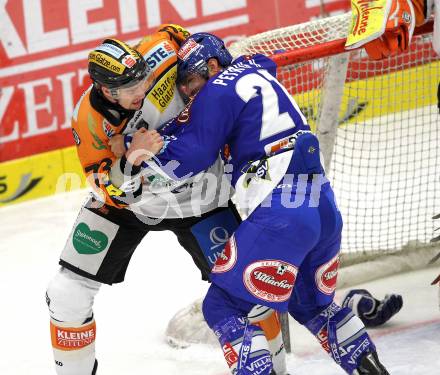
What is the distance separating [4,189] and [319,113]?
8.05ft

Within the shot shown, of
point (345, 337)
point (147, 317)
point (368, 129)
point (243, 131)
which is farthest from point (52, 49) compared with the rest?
point (345, 337)

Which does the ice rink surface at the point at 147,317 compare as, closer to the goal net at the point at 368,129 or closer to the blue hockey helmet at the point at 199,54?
the goal net at the point at 368,129

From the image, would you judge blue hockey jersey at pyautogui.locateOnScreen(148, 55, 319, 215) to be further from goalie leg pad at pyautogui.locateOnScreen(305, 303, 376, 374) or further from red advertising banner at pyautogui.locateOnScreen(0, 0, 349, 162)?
red advertising banner at pyautogui.locateOnScreen(0, 0, 349, 162)

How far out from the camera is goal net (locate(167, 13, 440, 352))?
13.6ft

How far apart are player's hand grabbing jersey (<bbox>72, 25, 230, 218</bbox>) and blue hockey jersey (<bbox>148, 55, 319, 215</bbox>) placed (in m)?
0.19

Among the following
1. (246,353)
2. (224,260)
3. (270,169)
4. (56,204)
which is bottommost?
(56,204)

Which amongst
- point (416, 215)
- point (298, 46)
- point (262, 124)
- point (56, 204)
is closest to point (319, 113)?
point (298, 46)

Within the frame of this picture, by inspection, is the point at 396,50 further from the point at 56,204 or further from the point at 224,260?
the point at 56,204

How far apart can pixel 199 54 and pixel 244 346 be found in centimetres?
91

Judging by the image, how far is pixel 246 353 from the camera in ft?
10.2

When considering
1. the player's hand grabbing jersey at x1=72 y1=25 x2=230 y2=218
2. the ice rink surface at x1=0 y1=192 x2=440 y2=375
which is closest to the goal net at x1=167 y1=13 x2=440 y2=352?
the ice rink surface at x1=0 y1=192 x2=440 y2=375

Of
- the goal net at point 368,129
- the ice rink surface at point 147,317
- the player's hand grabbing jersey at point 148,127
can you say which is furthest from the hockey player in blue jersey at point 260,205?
the goal net at point 368,129

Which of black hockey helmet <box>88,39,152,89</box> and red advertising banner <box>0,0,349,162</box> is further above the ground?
black hockey helmet <box>88,39,152,89</box>

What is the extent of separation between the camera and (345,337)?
3303 mm
